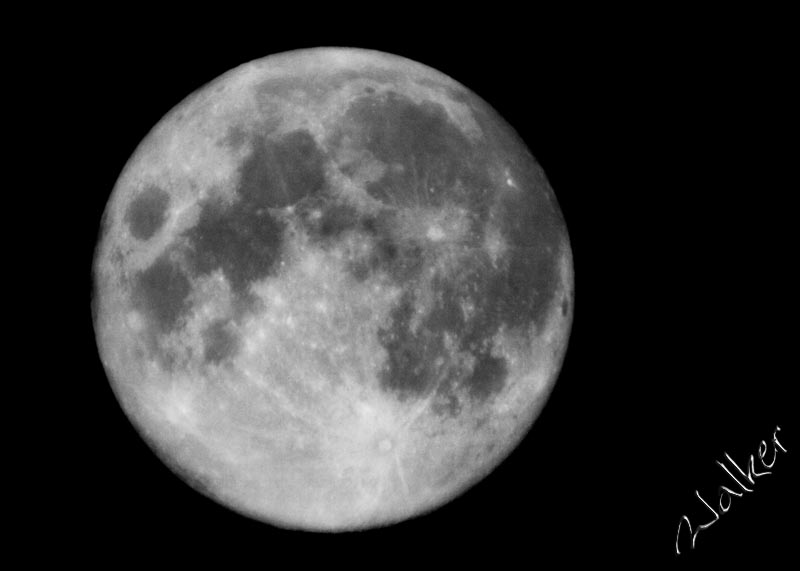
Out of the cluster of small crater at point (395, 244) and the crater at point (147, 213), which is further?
the crater at point (147, 213)

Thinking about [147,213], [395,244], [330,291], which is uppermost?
[147,213]

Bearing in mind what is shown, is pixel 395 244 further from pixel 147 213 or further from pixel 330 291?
pixel 147 213

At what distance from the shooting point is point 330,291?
427 centimetres

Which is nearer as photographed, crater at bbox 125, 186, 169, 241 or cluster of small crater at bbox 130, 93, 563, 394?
cluster of small crater at bbox 130, 93, 563, 394

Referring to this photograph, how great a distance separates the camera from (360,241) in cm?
433

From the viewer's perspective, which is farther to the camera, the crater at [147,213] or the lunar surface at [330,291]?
the crater at [147,213]

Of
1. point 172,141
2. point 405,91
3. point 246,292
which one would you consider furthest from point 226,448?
point 405,91

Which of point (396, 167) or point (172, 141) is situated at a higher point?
point (172, 141)

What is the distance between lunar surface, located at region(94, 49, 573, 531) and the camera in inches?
170

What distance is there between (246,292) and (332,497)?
1.63 metres

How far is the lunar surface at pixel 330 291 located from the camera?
4328 mm

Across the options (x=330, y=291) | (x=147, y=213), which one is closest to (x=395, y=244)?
(x=330, y=291)

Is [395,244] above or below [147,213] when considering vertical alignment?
below

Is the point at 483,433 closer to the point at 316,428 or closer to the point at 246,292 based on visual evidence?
the point at 316,428
